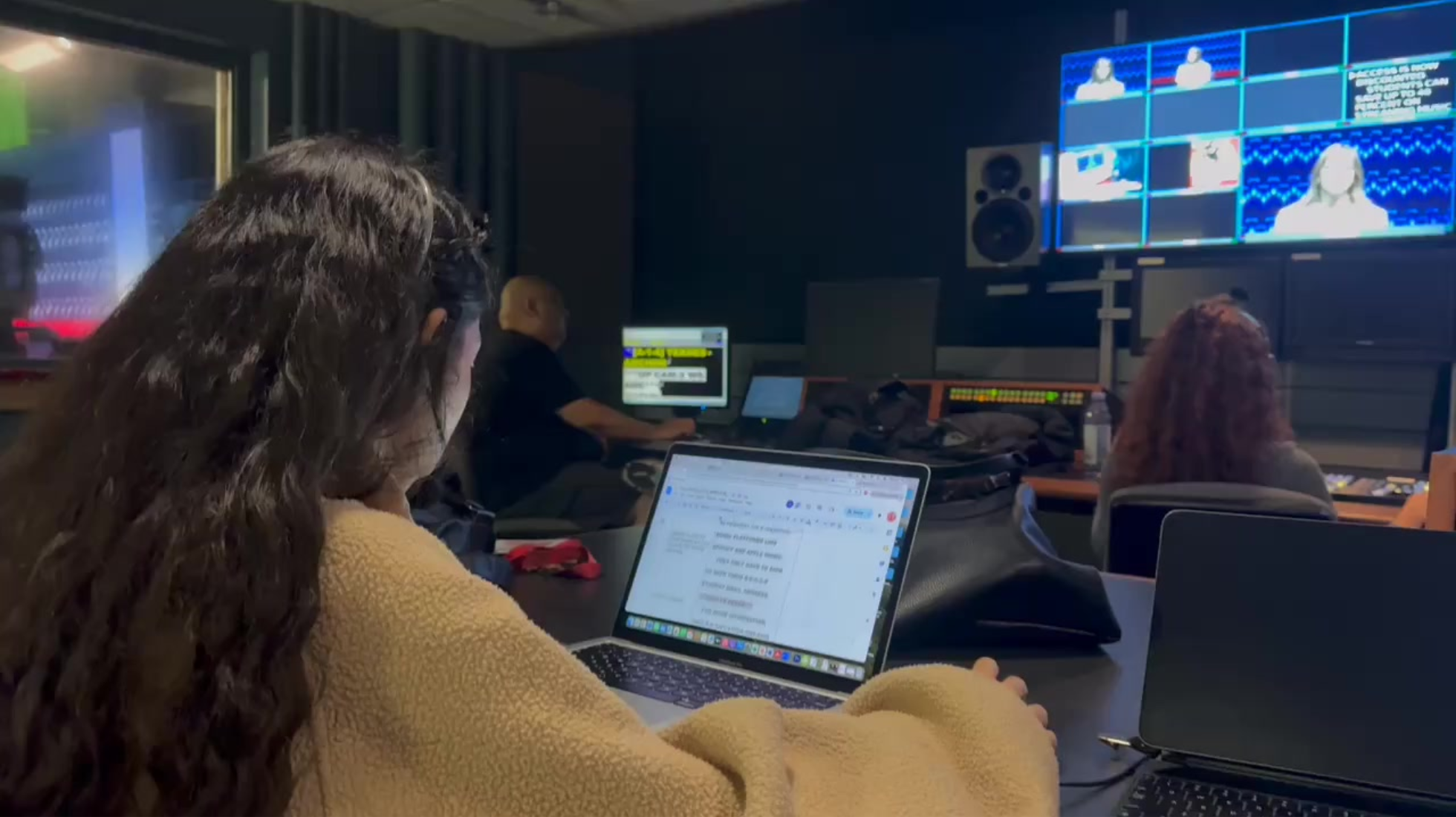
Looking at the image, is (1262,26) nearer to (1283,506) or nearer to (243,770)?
(1283,506)

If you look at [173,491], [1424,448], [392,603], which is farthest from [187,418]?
[1424,448]

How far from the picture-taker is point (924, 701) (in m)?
0.77

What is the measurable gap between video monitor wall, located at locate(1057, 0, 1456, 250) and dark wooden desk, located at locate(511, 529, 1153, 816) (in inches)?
80.2

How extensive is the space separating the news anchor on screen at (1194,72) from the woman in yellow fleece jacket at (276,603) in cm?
317

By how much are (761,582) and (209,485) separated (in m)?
0.65

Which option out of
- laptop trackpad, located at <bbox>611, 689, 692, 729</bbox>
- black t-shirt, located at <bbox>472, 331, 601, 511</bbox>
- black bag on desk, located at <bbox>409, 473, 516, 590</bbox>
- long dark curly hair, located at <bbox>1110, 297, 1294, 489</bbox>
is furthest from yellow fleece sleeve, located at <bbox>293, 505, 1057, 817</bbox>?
black t-shirt, located at <bbox>472, 331, 601, 511</bbox>

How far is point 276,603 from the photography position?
0.52 meters

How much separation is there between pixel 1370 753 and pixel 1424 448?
2.71 metres

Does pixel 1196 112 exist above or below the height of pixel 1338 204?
above

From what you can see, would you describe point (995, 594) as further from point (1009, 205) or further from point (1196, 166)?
point (1009, 205)

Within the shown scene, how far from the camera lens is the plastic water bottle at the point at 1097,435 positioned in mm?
3355

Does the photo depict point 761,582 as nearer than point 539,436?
Yes

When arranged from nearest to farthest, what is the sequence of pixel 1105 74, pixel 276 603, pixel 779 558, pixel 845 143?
pixel 276 603, pixel 779 558, pixel 1105 74, pixel 845 143

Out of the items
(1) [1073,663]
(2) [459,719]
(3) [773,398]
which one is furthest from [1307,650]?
(3) [773,398]
